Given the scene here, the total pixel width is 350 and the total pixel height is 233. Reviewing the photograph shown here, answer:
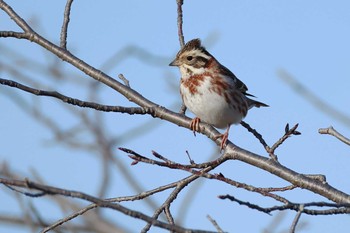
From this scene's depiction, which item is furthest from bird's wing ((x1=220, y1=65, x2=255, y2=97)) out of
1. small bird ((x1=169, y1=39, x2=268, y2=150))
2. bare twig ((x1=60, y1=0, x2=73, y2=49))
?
bare twig ((x1=60, y1=0, x2=73, y2=49))

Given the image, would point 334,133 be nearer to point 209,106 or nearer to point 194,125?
point 194,125

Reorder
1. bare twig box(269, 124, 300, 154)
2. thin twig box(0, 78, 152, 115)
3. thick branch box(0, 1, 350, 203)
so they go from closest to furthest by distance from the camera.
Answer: thin twig box(0, 78, 152, 115), thick branch box(0, 1, 350, 203), bare twig box(269, 124, 300, 154)

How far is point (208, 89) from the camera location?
740 centimetres

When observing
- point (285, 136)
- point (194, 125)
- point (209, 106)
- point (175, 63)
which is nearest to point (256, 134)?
point (285, 136)

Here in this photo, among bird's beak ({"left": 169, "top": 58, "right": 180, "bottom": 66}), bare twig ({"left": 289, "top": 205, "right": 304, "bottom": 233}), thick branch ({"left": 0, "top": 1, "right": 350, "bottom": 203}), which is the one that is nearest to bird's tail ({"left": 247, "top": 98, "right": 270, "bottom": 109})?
bird's beak ({"left": 169, "top": 58, "right": 180, "bottom": 66})

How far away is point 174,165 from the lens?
4465 millimetres

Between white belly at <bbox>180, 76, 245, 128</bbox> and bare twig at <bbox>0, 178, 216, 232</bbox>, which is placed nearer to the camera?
bare twig at <bbox>0, 178, 216, 232</bbox>

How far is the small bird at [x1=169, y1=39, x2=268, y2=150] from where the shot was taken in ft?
23.6

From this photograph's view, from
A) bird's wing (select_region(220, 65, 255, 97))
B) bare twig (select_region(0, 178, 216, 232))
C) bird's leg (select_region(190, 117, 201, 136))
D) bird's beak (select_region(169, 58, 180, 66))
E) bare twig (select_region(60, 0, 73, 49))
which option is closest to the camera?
bare twig (select_region(0, 178, 216, 232))

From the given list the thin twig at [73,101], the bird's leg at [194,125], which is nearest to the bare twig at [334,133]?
the thin twig at [73,101]


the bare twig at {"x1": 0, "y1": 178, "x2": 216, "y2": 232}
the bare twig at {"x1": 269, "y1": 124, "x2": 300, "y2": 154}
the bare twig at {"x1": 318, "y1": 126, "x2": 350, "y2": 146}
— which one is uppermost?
the bare twig at {"x1": 269, "y1": 124, "x2": 300, "y2": 154}

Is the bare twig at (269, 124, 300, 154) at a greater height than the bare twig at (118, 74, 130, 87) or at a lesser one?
lesser

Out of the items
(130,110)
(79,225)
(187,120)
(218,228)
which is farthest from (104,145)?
(218,228)

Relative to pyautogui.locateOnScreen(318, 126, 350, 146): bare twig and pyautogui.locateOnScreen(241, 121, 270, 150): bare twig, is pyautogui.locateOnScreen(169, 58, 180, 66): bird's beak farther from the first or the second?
pyautogui.locateOnScreen(318, 126, 350, 146): bare twig
